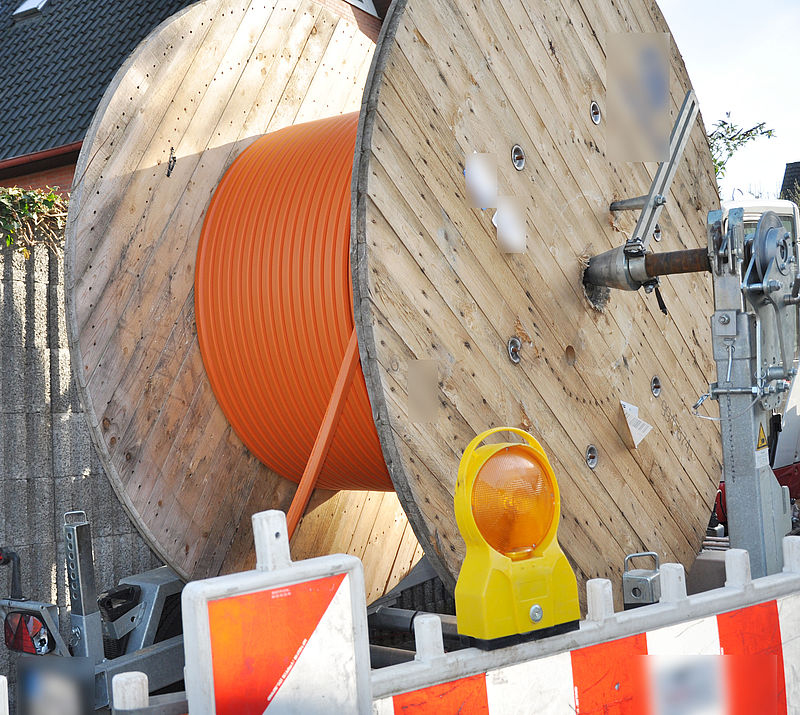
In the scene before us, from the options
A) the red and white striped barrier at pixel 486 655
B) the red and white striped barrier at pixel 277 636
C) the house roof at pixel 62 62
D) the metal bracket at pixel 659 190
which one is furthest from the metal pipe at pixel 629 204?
the house roof at pixel 62 62

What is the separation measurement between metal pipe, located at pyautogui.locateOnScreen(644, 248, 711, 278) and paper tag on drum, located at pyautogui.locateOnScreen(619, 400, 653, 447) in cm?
57

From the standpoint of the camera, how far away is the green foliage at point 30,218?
475cm

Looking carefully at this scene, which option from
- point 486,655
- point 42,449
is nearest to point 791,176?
point 42,449

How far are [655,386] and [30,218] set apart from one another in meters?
3.21

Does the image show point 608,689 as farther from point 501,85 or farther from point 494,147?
point 501,85

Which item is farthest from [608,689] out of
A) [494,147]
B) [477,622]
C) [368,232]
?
[494,147]

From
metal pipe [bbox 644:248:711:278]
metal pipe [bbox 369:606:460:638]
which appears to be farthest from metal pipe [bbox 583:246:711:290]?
metal pipe [bbox 369:606:460:638]

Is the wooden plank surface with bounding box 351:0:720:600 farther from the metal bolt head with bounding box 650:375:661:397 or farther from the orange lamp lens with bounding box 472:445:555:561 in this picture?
the orange lamp lens with bounding box 472:445:555:561

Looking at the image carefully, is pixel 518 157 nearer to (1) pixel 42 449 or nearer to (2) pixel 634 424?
(2) pixel 634 424

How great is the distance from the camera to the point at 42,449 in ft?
16.1

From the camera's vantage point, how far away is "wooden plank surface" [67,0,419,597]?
12.3ft

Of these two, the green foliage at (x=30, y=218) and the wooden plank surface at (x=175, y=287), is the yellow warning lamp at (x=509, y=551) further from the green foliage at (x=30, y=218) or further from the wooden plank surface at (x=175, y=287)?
the green foliage at (x=30, y=218)

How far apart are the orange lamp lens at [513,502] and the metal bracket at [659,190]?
1354 millimetres

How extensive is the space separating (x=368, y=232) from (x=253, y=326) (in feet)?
3.60
